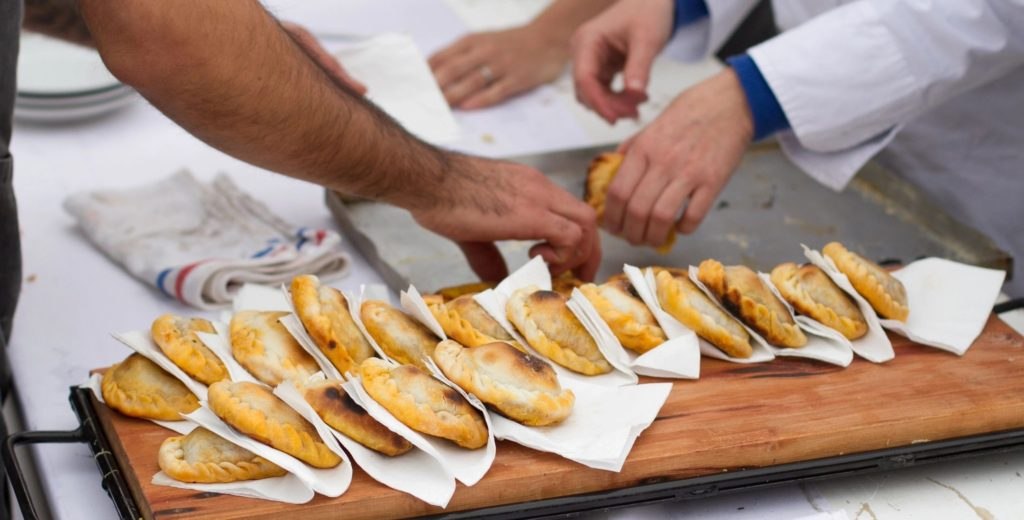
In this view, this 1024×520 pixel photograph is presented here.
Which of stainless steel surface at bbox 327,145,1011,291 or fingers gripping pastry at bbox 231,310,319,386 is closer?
fingers gripping pastry at bbox 231,310,319,386

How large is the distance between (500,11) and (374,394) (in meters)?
1.72

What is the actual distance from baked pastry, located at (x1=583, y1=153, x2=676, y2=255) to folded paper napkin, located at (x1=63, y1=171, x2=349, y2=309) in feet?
1.32

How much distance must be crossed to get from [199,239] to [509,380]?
773mm

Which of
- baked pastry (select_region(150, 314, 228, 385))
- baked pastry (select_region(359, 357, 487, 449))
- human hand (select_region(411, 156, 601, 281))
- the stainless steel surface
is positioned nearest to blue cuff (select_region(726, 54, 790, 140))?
the stainless steel surface

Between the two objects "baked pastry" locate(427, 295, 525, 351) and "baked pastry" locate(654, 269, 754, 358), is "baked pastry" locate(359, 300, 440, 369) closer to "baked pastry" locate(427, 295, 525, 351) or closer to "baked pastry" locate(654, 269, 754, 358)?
"baked pastry" locate(427, 295, 525, 351)

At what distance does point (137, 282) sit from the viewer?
1.63 metres

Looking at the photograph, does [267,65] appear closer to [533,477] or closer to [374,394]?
[374,394]

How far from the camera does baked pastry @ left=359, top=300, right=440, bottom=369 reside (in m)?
1.21

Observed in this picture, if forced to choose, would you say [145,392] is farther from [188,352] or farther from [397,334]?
[397,334]

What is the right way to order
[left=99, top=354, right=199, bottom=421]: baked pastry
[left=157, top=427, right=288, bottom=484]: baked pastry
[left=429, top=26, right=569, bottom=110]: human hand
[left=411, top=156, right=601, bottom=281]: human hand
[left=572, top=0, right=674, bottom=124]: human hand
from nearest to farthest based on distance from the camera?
[left=157, top=427, right=288, bottom=484]: baked pastry, [left=99, top=354, right=199, bottom=421]: baked pastry, [left=411, top=156, right=601, bottom=281]: human hand, [left=572, top=0, right=674, bottom=124]: human hand, [left=429, top=26, right=569, bottom=110]: human hand

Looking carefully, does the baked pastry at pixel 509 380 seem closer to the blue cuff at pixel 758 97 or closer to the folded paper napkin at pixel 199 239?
the folded paper napkin at pixel 199 239

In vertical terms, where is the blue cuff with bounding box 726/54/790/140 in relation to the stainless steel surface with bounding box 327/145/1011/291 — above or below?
above

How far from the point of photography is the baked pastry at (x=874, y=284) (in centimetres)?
134

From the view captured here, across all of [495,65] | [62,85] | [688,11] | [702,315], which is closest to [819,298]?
[702,315]
